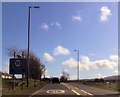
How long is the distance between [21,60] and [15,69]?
1.59 metres

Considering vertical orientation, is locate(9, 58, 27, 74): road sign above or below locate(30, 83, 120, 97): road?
above

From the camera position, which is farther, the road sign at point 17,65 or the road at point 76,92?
the road sign at point 17,65

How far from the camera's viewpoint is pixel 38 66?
347 ft

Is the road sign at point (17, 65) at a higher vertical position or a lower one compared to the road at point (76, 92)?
higher

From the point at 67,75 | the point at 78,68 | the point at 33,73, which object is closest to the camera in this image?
the point at 33,73

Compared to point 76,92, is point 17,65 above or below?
above

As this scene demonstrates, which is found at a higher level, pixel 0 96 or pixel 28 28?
pixel 28 28

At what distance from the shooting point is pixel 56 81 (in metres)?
114

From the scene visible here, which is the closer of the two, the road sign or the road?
the road

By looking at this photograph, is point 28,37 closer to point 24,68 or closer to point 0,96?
point 24,68

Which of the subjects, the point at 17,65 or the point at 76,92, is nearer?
the point at 76,92

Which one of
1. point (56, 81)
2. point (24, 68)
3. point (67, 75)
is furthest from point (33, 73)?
point (67, 75)

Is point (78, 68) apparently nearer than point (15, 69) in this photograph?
No

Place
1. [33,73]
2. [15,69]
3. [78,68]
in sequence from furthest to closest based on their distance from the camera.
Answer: [78,68], [33,73], [15,69]
